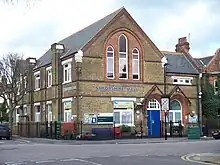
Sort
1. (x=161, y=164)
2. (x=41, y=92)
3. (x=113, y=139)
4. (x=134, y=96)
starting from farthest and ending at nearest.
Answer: (x=41, y=92) < (x=134, y=96) < (x=113, y=139) < (x=161, y=164)

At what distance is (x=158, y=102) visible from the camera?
42031mm

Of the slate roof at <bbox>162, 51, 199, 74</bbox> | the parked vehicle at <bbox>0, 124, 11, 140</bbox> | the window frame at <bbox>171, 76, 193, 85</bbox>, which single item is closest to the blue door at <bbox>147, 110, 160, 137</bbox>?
the window frame at <bbox>171, 76, 193, 85</bbox>

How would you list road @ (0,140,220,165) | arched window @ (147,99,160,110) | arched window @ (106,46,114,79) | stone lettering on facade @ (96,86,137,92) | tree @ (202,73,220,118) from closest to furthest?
road @ (0,140,220,165)
stone lettering on facade @ (96,86,137,92)
arched window @ (106,46,114,79)
arched window @ (147,99,160,110)
tree @ (202,73,220,118)

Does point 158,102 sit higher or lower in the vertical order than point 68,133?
higher

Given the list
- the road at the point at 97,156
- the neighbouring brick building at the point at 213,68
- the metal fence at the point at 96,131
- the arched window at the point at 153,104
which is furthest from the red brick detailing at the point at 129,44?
the road at the point at 97,156

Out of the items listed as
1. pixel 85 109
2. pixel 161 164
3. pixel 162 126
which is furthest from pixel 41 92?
pixel 161 164

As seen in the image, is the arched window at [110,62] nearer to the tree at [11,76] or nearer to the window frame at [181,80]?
the window frame at [181,80]

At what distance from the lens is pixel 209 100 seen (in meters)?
45.7

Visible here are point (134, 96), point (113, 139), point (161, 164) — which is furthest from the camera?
point (134, 96)

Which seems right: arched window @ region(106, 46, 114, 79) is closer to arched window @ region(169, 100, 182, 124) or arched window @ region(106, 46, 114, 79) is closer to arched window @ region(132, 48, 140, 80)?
arched window @ region(132, 48, 140, 80)

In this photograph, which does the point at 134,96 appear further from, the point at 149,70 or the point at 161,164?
the point at 161,164

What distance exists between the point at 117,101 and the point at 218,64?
14154mm

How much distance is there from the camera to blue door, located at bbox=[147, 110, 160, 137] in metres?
41.5

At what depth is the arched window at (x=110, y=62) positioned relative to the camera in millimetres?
40031
